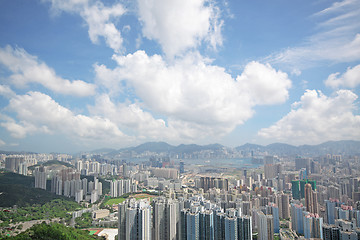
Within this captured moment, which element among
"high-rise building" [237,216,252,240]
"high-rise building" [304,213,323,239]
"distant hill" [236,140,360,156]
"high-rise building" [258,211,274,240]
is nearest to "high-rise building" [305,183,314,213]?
"high-rise building" [304,213,323,239]

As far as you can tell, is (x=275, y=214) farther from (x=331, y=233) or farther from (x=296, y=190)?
(x=296, y=190)

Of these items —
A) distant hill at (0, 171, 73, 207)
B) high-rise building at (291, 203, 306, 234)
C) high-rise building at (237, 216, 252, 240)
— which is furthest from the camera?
distant hill at (0, 171, 73, 207)

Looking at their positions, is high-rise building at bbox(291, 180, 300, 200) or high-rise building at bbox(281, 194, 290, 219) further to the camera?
high-rise building at bbox(291, 180, 300, 200)

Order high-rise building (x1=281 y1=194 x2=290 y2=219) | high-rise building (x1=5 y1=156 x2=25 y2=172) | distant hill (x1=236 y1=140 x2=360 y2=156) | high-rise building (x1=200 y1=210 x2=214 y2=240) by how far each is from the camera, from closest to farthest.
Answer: high-rise building (x1=200 y1=210 x2=214 y2=240) < distant hill (x1=236 y1=140 x2=360 y2=156) < high-rise building (x1=281 y1=194 x2=290 y2=219) < high-rise building (x1=5 y1=156 x2=25 y2=172)

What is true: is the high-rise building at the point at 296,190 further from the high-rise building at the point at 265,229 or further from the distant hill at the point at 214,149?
the high-rise building at the point at 265,229

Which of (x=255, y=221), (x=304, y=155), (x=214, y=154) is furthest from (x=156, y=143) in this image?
(x=255, y=221)

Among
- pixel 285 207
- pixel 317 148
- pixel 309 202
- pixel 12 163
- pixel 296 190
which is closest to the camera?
pixel 309 202

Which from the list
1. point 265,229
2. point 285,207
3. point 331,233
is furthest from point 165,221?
point 285,207

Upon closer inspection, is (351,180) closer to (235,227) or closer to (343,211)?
(343,211)

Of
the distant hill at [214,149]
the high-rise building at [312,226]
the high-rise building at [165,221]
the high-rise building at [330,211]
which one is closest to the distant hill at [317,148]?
the distant hill at [214,149]

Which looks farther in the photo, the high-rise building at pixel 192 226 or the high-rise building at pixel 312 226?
the high-rise building at pixel 312 226

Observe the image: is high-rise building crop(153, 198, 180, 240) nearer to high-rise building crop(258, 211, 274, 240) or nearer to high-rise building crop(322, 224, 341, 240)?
high-rise building crop(258, 211, 274, 240)

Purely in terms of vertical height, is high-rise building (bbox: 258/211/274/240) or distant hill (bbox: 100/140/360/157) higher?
distant hill (bbox: 100/140/360/157)
